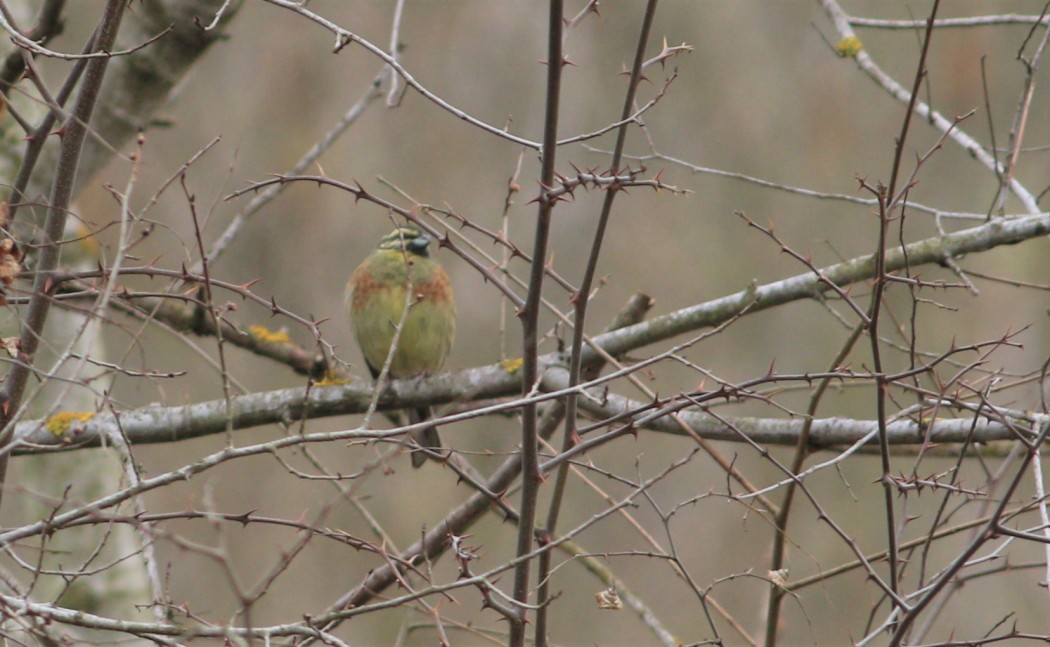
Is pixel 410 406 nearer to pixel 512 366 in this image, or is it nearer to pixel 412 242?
pixel 512 366

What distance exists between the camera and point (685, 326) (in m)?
3.83

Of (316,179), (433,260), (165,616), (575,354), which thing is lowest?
(165,616)

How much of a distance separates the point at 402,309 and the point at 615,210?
746 cm

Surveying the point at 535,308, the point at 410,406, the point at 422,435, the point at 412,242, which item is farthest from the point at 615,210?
the point at 535,308

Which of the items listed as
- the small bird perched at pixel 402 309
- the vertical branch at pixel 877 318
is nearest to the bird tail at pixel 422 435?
the small bird perched at pixel 402 309

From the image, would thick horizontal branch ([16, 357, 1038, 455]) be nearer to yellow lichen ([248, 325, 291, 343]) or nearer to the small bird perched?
yellow lichen ([248, 325, 291, 343])

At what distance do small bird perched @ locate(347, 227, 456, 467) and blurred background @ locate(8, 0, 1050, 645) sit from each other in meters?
6.38

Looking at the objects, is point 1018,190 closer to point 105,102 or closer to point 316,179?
point 316,179

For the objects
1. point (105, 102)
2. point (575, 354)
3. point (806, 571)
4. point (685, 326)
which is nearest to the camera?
point (575, 354)

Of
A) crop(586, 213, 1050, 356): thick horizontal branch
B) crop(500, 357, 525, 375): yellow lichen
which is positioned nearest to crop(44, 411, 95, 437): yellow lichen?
crop(500, 357, 525, 375): yellow lichen

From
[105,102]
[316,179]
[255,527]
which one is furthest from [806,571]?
[316,179]

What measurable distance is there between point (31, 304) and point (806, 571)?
973 cm

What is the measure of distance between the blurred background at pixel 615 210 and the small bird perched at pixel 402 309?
638 centimetres

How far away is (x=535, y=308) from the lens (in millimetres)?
2467
